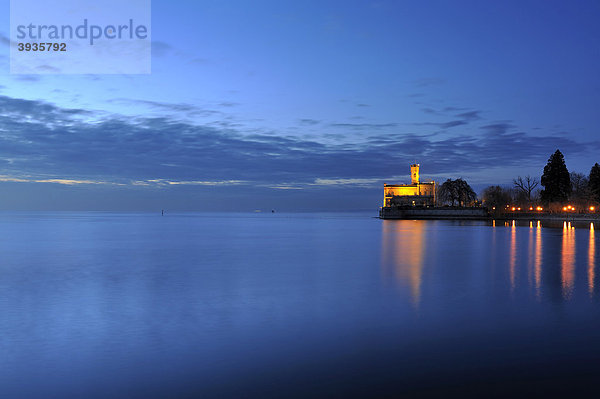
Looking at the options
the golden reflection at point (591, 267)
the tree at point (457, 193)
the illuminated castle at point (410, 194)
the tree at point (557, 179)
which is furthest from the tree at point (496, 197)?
the golden reflection at point (591, 267)

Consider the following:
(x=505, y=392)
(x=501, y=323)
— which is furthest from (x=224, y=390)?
(x=501, y=323)

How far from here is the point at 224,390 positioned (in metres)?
7.84

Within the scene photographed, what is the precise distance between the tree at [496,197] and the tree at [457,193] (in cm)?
880

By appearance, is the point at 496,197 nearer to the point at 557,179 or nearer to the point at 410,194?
the point at 410,194

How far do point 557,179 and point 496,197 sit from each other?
39311 millimetres

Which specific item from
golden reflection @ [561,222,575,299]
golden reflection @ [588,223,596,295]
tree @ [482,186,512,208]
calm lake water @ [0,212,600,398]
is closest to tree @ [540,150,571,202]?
tree @ [482,186,512,208]

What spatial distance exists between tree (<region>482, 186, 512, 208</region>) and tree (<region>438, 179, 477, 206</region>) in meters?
8.80

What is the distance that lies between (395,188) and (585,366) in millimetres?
162804

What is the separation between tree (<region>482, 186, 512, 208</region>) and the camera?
14112cm

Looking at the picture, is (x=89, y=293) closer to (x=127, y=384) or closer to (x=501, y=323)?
(x=127, y=384)

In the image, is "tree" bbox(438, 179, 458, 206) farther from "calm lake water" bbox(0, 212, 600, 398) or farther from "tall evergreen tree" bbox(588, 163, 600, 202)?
"calm lake water" bbox(0, 212, 600, 398)

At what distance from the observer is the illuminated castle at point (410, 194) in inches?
6309

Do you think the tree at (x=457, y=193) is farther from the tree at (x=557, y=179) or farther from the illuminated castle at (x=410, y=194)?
the tree at (x=557, y=179)

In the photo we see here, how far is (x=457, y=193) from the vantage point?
6314 inches
